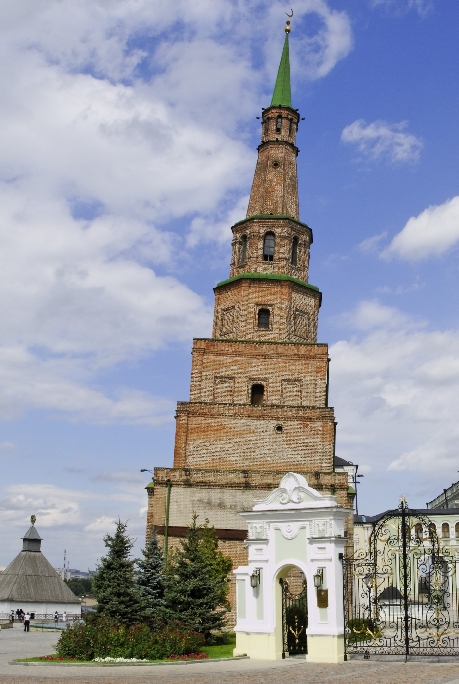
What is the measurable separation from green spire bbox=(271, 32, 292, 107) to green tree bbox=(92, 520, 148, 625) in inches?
992

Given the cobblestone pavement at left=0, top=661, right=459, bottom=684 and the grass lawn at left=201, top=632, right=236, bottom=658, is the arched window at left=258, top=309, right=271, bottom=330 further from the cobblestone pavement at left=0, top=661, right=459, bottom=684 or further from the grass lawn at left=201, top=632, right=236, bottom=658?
the cobblestone pavement at left=0, top=661, right=459, bottom=684

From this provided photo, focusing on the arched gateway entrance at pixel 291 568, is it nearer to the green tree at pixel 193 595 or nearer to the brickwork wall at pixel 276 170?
the green tree at pixel 193 595

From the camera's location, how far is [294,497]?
19.9 meters

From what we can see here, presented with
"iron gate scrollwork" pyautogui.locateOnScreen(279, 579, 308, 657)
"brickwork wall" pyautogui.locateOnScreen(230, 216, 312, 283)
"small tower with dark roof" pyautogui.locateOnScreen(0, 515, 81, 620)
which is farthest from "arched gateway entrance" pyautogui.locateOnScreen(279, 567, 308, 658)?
"small tower with dark roof" pyautogui.locateOnScreen(0, 515, 81, 620)

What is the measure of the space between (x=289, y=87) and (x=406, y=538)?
95.2 feet

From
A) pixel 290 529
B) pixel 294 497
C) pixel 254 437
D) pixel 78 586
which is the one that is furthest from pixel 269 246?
pixel 78 586

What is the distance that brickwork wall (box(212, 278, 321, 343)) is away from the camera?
3588 cm

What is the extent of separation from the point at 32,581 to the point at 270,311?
864 inches

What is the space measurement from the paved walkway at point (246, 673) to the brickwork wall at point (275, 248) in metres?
21.3

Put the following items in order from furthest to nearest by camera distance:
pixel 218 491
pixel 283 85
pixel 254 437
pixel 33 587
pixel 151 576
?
1. pixel 33 587
2. pixel 283 85
3. pixel 254 437
4. pixel 218 491
5. pixel 151 576

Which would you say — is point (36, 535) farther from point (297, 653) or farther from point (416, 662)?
point (416, 662)

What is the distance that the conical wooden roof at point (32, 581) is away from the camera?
43.8 meters

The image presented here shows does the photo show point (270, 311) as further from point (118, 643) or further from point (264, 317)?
point (118, 643)

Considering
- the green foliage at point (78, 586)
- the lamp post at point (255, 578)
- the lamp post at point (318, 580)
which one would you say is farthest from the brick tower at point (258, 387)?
the green foliage at point (78, 586)
